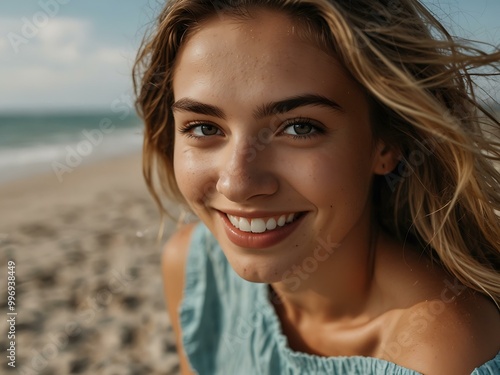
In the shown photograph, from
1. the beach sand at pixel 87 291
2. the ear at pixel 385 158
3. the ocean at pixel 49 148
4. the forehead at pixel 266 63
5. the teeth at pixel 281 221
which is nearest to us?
the forehead at pixel 266 63

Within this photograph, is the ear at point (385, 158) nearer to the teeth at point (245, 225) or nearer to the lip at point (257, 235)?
the lip at point (257, 235)

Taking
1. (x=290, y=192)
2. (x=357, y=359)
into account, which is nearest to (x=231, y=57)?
(x=290, y=192)

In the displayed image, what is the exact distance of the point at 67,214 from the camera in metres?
7.36

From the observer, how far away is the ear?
2230mm

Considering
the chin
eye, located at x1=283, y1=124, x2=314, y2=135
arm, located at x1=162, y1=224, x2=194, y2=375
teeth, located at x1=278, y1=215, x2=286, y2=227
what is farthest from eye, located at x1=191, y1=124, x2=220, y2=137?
arm, located at x1=162, y1=224, x2=194, y2=375

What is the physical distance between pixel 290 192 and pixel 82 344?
2.10m

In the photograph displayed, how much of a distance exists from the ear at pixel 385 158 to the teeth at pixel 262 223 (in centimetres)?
39

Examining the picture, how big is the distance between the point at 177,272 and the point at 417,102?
1646 millimetres

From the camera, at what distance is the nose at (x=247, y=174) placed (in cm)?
195

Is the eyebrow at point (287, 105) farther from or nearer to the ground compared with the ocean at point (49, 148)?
farther from the ground

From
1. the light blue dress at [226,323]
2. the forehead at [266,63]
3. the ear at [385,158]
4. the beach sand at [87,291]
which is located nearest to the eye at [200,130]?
the forehead at [266,63]

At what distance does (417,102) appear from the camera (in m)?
1.94

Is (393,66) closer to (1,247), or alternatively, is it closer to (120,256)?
(120,256)

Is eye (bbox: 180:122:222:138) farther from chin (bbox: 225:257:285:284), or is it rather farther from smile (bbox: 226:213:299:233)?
chin (bbox: 225:257:285:284)
